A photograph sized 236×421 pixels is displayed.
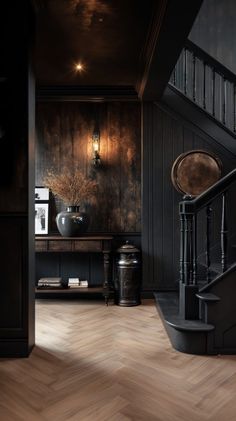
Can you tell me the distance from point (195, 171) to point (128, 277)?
160 centimetres

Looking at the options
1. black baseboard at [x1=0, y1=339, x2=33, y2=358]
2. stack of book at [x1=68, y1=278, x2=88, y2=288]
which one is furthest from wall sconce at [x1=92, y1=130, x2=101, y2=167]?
black baseboard at [x1=0, y1=339, x2=33, y2=358]

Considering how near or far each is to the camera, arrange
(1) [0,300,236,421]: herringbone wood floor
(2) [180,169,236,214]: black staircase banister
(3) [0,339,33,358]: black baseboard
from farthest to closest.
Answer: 1. (2) [180,169,236,214]: black staircase banister
2. (3) [0,339,33,358]: black baseboard
3. (1) [0,300,236,421]: herringbone wood floor

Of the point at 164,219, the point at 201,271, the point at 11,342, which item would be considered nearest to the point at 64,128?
the point at 164,219

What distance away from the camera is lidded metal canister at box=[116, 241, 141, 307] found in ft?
15.5

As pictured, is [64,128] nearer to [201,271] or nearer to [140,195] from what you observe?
[140,195]

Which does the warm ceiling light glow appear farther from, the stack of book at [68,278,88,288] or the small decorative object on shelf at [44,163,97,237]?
the stack of book at [68,278,88,288]

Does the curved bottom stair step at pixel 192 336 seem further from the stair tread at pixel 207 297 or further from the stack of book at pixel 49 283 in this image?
the stack of book at pixel 49 283

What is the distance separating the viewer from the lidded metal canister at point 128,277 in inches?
186

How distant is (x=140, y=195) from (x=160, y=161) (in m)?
0.53

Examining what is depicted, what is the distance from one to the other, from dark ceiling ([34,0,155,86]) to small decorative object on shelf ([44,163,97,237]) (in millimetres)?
→ 1212

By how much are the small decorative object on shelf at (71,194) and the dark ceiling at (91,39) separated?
3.98 ft

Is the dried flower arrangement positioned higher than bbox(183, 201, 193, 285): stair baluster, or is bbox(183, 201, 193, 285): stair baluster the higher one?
the dried flower arrangement

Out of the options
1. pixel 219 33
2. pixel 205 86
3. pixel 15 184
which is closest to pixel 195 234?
pixel 15 184

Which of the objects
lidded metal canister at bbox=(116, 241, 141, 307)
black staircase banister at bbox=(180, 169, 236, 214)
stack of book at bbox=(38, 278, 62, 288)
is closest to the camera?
black staircase banister at bbox=(180, 169, 236, 214)
